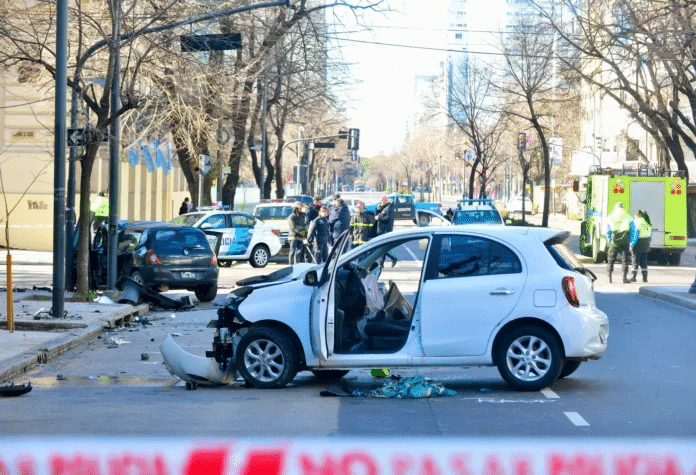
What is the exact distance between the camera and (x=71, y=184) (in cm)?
2053

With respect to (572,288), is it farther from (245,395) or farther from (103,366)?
(103,366)

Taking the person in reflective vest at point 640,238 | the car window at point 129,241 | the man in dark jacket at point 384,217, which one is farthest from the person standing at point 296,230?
the person in reflective vest at point 640,238

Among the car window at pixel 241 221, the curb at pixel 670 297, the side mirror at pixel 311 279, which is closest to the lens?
the side mirror at pixel 311 279

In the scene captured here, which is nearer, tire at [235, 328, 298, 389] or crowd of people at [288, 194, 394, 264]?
tire at [235, 328, 298, 389]

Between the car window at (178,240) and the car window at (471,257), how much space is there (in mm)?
11240

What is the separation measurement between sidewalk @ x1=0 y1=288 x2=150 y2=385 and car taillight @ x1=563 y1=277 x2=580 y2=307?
577cm

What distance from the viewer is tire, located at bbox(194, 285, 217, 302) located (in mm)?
21703

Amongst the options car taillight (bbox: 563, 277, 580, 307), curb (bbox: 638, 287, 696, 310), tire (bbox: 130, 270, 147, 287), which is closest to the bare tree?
curb (bbox: 638, 287, 696, 310)

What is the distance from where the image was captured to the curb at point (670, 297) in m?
20.3

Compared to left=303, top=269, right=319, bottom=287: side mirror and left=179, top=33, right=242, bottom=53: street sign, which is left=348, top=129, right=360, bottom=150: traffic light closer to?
left=179, top=33, right=242, bottom=53: street sign

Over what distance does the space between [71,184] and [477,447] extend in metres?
18.3

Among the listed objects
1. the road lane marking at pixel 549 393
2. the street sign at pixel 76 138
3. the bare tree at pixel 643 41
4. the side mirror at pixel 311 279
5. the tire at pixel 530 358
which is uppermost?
the bare tree at pixel 643 41

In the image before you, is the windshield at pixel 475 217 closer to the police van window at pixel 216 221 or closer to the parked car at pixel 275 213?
the parked car at pixel 275 213

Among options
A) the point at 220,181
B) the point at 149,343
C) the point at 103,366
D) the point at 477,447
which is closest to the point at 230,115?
the point at 220,181
